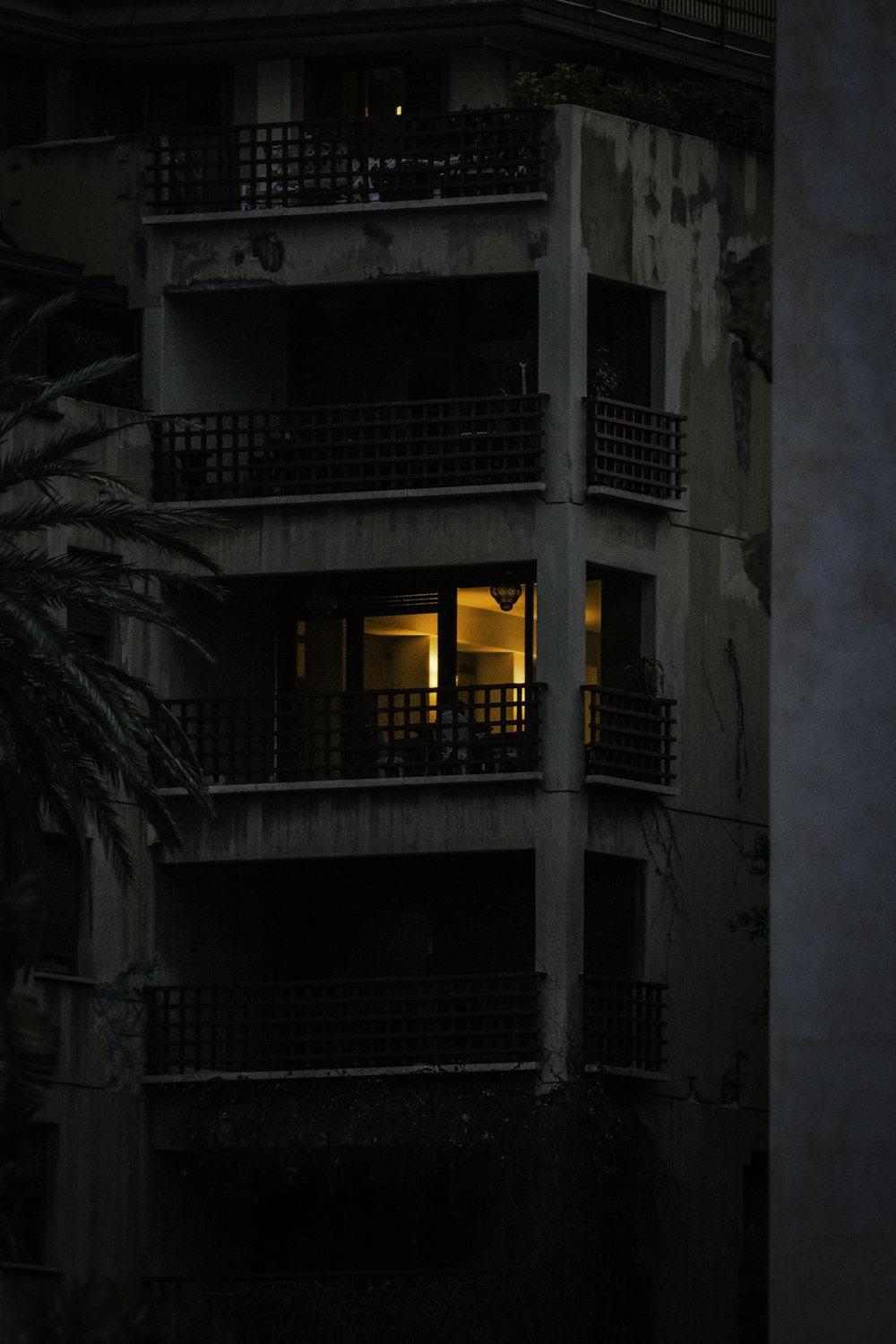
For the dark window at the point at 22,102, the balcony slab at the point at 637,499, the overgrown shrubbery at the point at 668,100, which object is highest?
the dark window at the point at 22,102

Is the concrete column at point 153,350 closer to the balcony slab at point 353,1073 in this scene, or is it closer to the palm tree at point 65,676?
the palm tree at point 65,676

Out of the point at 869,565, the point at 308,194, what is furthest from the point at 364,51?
the point at 869,565

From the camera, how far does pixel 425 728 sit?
146 feet

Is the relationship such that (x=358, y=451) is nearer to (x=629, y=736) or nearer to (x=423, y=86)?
(x=629, y=736)

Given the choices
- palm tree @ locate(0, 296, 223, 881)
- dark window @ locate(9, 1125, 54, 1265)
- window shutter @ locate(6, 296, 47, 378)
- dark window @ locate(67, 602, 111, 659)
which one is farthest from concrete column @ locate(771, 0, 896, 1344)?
window shutter @ locate(6, 296, 47, 378)

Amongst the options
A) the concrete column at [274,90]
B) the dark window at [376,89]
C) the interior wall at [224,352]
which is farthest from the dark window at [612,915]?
the concrete column at [274,90]

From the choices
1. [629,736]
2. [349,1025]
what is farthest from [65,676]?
[629,736]

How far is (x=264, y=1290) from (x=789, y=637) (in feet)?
53.7

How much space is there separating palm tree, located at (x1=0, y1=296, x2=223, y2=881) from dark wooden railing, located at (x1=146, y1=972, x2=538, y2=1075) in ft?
22.4

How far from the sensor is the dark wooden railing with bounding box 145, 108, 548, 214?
1774 inches

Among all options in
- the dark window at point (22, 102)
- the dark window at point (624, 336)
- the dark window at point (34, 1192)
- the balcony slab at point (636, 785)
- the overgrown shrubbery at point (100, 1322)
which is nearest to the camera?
the overgrown shrubbery at point (100, 1322)

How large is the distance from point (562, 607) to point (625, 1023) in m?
5.25

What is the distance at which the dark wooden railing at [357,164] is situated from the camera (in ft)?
148

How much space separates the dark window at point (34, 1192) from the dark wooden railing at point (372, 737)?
4.74m
